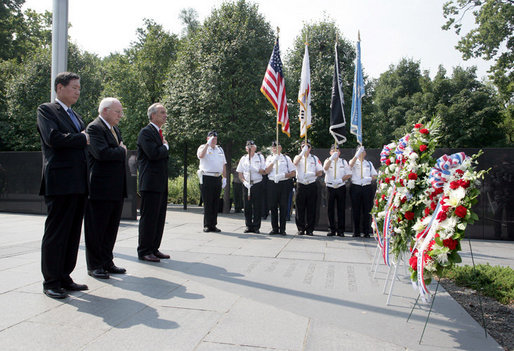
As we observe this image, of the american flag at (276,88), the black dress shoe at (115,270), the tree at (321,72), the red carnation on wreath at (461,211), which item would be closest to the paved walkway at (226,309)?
the black dress shoe at (115,270)

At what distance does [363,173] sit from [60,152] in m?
7.86

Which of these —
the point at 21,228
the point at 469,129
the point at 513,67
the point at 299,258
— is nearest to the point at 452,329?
the point at 299,258

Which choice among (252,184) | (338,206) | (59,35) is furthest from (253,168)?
(59,35)

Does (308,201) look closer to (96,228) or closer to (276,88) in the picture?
(276,88)

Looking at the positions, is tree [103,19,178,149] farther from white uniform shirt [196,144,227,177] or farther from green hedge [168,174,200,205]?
white uniform shirt [196,144,227,177]

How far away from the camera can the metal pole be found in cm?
706

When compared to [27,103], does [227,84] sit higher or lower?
lower

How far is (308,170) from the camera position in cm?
1035

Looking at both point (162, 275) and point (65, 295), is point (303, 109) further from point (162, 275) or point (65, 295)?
point (65, 295)

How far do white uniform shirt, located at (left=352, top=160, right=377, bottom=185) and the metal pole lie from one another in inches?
280

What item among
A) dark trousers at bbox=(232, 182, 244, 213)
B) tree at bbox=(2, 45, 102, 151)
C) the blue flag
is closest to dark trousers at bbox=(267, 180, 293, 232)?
the blue flag

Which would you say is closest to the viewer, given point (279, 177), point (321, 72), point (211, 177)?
point (211, 177)

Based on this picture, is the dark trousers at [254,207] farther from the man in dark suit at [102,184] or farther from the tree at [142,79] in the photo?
the tree at [142,79]

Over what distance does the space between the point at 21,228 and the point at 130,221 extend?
3151mm
